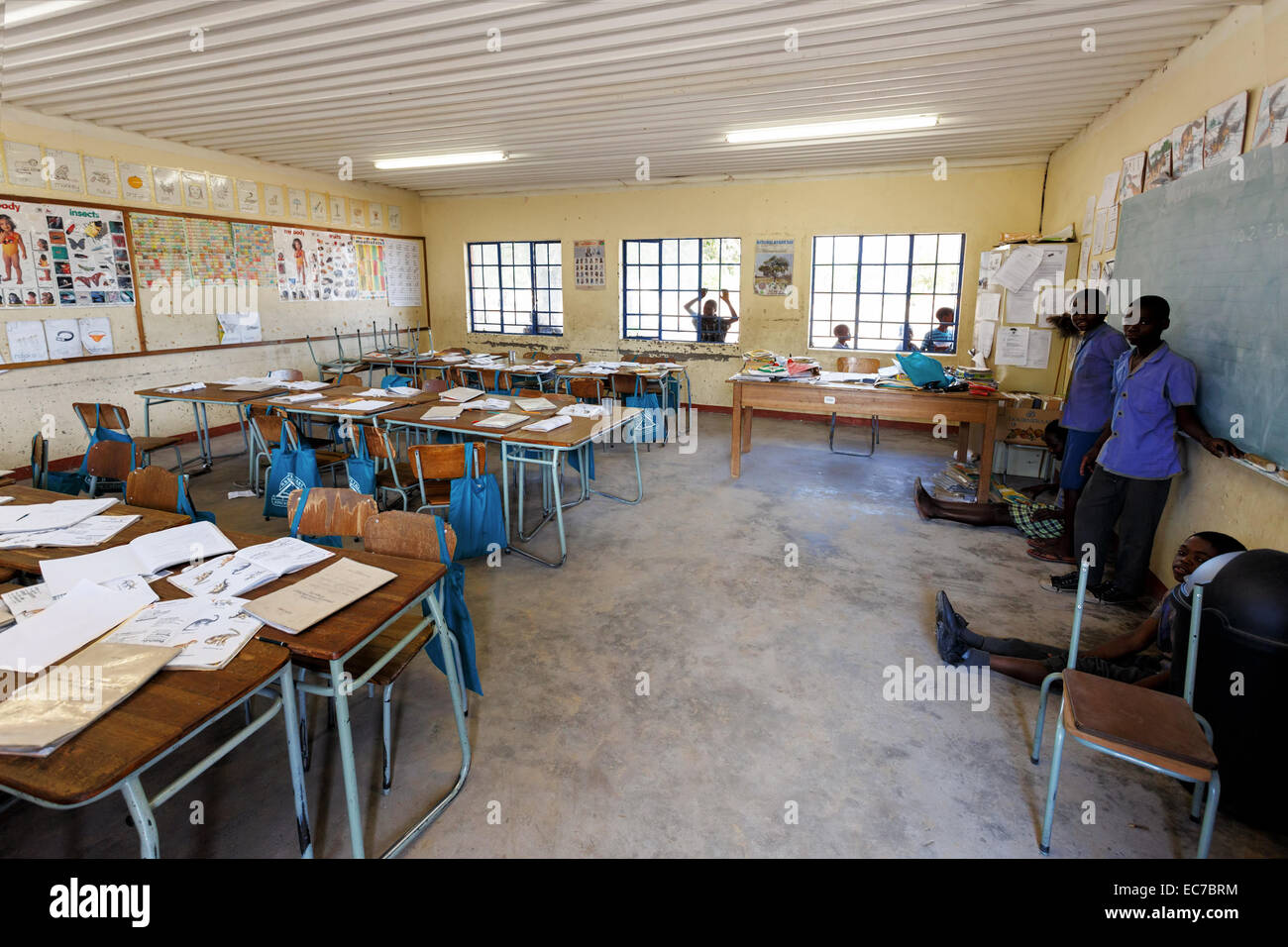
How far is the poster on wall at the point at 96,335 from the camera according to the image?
20.0 feet

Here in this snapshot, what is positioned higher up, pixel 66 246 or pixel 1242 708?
pixel 66 246

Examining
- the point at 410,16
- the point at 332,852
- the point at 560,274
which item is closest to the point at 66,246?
the point at 410,16

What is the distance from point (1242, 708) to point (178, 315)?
8562 millimetres

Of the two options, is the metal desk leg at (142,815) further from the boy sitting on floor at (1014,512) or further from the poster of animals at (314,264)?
the poster of animals at (314,264)

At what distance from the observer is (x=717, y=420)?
8.67 metres

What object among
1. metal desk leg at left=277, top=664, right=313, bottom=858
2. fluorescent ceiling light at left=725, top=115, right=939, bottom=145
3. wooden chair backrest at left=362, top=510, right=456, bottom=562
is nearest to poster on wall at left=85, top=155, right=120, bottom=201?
fluorescent ceiling light at left=725, top=115, right=939, bottom=145

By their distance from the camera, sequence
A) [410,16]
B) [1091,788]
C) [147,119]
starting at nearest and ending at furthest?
[1091,788]
[410,16]
[147,119]

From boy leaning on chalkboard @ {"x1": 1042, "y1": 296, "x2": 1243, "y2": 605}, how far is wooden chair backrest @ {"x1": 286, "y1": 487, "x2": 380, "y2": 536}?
364 centimetres

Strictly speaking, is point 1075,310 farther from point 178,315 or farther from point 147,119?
point 178,315

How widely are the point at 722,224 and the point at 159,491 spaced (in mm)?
7311

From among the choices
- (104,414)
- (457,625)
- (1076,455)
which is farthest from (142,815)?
(1076,455)

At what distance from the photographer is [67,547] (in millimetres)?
2123

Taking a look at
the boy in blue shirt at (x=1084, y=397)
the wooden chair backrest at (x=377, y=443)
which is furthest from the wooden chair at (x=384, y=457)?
the boy in blue shirt at (x=1084, y=397)

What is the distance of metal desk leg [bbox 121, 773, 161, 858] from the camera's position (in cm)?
125
